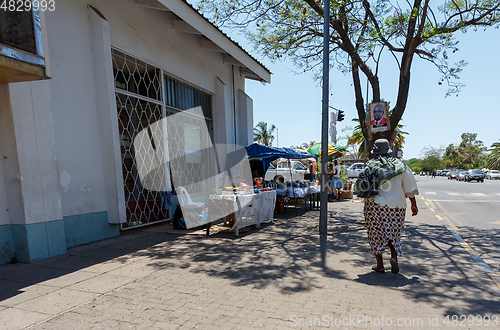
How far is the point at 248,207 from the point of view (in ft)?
21.6

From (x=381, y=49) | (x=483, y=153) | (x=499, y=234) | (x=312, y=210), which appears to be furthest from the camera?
(x=483, y=153)

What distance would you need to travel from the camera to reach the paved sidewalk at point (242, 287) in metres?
2.87

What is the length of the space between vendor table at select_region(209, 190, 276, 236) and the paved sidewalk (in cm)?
73

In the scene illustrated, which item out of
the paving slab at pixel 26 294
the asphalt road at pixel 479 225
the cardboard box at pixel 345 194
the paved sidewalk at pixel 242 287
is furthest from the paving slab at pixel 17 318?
the cardboard box at pixel 345 194

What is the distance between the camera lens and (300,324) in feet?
9.07

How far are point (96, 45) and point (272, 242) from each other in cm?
525

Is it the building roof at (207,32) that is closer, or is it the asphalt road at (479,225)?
the asphalt road at (479,225)

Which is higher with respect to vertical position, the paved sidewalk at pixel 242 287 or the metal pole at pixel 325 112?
the metal pole at pixel 325 112

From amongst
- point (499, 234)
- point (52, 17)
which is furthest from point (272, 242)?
point (52, 17)

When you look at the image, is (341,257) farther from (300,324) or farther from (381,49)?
(381,49)

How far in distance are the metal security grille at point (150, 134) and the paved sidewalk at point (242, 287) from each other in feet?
6.13

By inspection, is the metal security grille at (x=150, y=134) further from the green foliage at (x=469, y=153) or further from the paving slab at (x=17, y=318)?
the green foliage at (x=469, y=153)

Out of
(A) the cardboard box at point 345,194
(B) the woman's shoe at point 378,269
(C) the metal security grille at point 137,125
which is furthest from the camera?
(A) the cardboard box at point 345,194

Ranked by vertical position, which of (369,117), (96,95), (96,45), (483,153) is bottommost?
(483,153)
